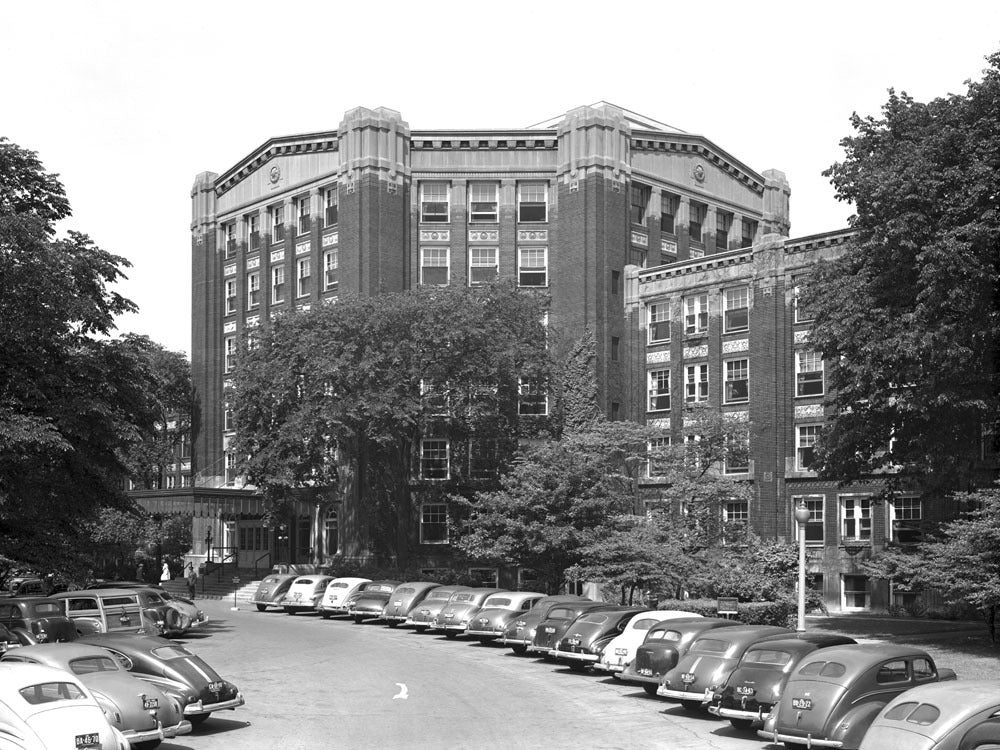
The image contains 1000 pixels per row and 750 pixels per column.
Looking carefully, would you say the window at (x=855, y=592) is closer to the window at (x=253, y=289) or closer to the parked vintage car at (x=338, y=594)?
the parked vintage car at (x=338, y=594)

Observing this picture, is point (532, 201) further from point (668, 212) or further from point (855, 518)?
point (855, 518)

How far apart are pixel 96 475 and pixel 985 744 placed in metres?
28.6

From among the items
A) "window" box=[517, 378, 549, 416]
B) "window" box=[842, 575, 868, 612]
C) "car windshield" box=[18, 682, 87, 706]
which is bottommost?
"window" box=[842, 575, 868, 612]

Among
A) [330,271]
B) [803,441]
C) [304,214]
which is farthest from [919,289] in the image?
Answer: [304,214]

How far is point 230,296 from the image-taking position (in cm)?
7488

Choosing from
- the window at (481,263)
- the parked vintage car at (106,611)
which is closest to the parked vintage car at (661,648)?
the parked vintage car at (106,611)

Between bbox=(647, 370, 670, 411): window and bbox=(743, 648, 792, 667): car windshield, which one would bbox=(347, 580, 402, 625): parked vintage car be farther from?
bbox=(743, 648, 792, 667): car windshield

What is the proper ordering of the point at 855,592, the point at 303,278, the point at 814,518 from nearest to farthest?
the point at 855,592
the point at 814,518
the point at 303,278

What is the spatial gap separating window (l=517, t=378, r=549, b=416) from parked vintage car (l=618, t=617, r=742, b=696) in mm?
29993

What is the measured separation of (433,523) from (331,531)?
276 inches

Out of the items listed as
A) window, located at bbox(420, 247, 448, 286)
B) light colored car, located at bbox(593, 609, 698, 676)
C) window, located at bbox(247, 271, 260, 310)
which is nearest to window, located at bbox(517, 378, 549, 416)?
window, located at bbox(420, 247, 448, 286)

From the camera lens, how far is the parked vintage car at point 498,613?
35594 millimetres

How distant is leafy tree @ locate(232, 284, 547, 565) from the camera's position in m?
52.8

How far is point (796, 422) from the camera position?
54812mm
